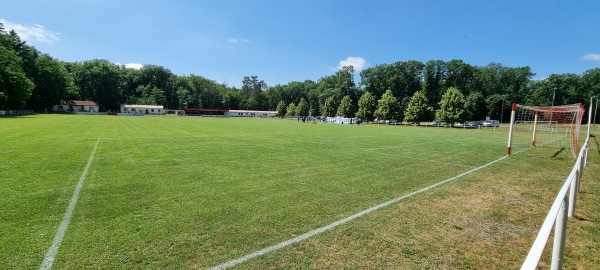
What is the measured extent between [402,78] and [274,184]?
8946 cm

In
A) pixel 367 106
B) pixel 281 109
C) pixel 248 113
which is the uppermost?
pixel 367 106

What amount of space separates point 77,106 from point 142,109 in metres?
18.4

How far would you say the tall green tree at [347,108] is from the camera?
89.1 meters

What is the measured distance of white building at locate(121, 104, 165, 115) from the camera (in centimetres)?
10281

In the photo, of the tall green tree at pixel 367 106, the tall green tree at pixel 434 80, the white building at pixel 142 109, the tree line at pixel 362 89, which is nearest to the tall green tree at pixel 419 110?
the tree line at pixel 362 89

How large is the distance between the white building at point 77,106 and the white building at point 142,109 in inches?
336

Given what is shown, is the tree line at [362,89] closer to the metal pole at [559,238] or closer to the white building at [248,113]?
the white building at [248,113]

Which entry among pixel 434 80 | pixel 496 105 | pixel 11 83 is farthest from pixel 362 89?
pixel 11 83

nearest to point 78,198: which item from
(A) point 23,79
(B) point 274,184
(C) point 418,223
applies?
(B) point 274,184

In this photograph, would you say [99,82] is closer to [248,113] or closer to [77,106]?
[77,106]

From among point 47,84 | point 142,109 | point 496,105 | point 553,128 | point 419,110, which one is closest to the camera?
point 553,128

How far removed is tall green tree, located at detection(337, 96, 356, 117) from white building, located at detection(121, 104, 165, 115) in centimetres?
6565

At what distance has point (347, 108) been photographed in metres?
89.1

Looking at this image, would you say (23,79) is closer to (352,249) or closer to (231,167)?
(231,167)
